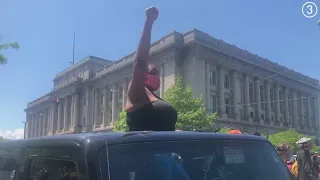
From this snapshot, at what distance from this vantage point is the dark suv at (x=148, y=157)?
5.52ft

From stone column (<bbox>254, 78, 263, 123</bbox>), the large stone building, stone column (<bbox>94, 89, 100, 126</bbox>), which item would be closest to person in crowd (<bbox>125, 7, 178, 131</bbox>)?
the large stone building

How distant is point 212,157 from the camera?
1.98m

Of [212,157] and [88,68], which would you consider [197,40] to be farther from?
[212,157]

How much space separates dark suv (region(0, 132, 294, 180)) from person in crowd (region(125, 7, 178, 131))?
56cm

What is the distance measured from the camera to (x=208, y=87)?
4503 centimetres

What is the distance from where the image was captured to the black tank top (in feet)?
8.24

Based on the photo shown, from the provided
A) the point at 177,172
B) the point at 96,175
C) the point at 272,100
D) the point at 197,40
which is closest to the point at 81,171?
the point at 96,175

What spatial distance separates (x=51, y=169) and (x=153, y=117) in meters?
A: 0.78

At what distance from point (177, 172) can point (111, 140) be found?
1.18 ft

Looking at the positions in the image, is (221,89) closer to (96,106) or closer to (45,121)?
(96,106)

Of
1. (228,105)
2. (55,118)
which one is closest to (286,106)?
(228,105)

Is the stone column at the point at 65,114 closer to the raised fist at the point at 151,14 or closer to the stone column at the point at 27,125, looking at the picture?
the stone column at the point at 27,125

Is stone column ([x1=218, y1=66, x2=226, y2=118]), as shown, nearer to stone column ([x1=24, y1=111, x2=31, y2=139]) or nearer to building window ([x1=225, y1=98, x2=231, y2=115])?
building window ([x1=225, y1=98, x2=231, y2=115])

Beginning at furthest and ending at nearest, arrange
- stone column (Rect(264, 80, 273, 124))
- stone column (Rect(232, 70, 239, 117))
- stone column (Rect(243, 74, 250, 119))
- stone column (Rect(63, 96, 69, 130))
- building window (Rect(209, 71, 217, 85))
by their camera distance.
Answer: stone column (Rect(63, 96, 69, 130))
stone column (Rect(264, 80, 273, 124))
stone column (Rect(243, 74, 250, 119))
stone column (Rect(232, 70, 239, 117))
building window (Rect(209, 71, 217, 85))
